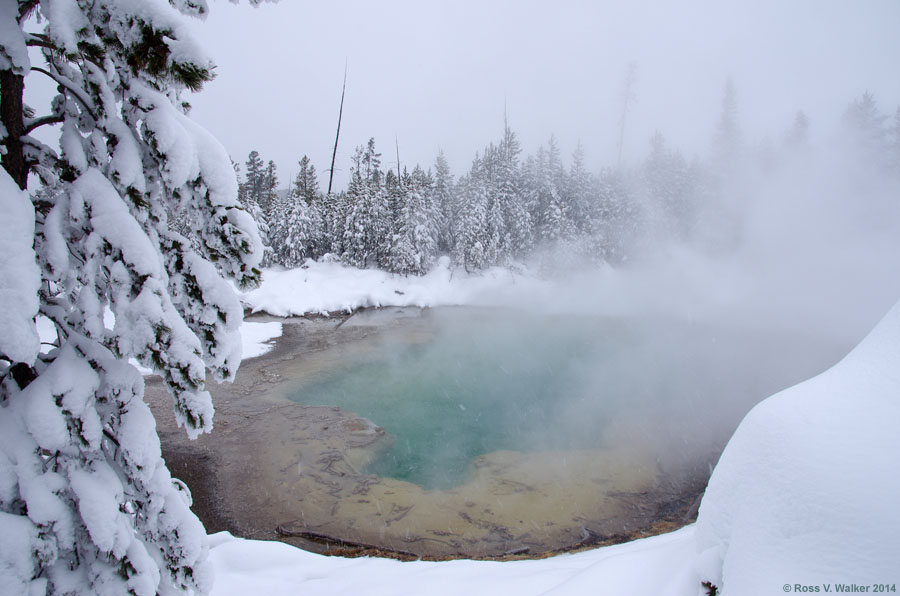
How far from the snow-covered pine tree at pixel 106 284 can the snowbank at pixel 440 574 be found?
3335mm

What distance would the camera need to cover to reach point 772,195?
4472cm

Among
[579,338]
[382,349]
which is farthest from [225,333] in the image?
[579,338]

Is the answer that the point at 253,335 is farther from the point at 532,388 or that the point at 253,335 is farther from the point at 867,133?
the point at 867,133

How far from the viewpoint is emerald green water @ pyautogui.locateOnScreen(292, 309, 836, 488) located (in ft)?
48.0

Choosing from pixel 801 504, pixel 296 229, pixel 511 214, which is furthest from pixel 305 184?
pixel 801 504

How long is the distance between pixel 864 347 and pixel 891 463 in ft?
4.20

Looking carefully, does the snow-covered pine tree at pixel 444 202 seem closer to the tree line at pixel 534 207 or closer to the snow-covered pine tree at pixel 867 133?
the tree line at pixel 534 207

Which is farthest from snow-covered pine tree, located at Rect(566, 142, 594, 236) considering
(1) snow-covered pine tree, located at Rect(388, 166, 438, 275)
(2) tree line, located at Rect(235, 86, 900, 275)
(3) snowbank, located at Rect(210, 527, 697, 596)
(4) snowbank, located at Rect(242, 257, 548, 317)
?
(3) snowbank, located at Rect(210, 527, 697, 596)

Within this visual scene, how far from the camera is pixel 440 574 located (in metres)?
6.23

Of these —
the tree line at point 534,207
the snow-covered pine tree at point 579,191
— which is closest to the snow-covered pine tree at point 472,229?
the tree line at point 534,207

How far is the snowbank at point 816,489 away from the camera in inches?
100

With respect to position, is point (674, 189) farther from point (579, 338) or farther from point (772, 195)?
point (579, 338)

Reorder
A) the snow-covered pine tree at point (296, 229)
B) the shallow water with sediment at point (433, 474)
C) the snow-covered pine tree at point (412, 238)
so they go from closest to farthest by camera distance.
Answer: the shallow water with sediment at point (433, 474) < the snow-covered pine tree at point (412, 238) < the snow-covered pine tree at point (296, 229)

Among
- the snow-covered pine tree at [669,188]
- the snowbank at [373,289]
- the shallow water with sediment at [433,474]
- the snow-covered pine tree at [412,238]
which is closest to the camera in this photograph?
the shallow water with sediment at [433,474]
